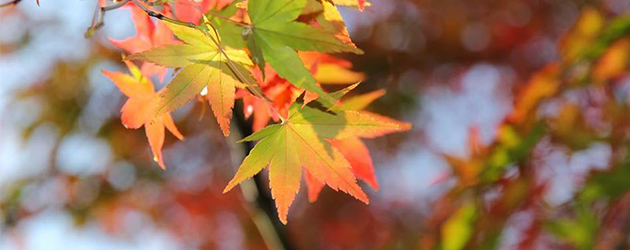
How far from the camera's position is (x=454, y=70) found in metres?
2.87

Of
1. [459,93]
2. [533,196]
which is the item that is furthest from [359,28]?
[533,196]

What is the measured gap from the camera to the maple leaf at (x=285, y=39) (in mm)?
496

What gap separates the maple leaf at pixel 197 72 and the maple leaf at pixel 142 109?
0.14m

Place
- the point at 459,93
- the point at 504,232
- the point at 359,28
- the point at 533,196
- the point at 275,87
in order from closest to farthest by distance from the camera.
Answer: the point at 275,87
the point at 504,232
the point at 533,196
the point at 359,28
the point at 459,93

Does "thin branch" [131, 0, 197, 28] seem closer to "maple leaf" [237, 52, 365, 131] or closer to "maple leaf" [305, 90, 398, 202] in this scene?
"maple leaf" [237, 52, 365, 131]

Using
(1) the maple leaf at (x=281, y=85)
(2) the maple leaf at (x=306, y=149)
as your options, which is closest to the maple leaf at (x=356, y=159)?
(1) the maple leaf at (x=281, y=85)

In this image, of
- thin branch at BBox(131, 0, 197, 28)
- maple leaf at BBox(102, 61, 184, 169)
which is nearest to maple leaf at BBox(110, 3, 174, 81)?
maple leaf at BBox(102, 61, 184, 169)

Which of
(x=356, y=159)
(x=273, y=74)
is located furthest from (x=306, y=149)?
(x=356, y=159)

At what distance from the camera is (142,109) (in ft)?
2.26

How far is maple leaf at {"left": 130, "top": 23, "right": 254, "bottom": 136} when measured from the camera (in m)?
0.51

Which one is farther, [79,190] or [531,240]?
[79,190]

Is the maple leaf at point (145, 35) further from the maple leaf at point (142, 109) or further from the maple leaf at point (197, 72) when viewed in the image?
the maple leaf at point (197, 72)

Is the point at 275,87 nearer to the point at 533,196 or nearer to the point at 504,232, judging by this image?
the point at 504,232

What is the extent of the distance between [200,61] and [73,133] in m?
1.99
